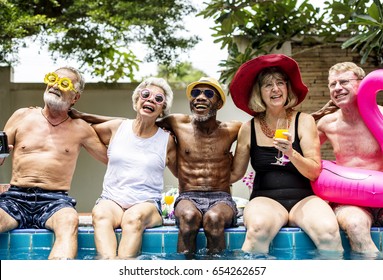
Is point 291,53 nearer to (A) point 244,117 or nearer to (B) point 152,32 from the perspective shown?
(A) point 244,117

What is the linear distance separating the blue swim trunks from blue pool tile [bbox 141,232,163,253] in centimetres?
75

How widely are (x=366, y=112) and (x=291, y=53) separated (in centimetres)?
594

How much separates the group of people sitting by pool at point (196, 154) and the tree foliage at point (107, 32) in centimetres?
650

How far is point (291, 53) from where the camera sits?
10.4m

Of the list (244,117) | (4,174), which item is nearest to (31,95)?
(4,174)

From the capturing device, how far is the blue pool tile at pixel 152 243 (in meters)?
4.44

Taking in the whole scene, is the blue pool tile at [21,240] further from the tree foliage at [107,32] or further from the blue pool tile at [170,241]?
the tree foliage at [107,32]

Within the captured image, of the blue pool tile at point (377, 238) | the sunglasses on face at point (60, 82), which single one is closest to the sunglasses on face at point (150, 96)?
the sunglasses on face at point (60, 82)

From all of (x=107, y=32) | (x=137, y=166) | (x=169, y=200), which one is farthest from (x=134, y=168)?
(x=107, y=32)

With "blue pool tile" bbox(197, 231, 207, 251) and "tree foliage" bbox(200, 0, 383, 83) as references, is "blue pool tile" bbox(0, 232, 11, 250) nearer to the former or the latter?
"blue pool tile" bbox(197, 231, 207, 251)

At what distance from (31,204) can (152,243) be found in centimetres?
114

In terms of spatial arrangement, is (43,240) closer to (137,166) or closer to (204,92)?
(137,166)

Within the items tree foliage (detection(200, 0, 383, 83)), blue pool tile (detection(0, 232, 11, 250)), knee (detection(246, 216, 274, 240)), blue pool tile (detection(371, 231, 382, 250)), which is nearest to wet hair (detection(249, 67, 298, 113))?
knee (detection(246, 216, 274, 240))

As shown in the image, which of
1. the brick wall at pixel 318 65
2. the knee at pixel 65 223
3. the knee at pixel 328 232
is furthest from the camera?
the brick wall at pixel 318 65
